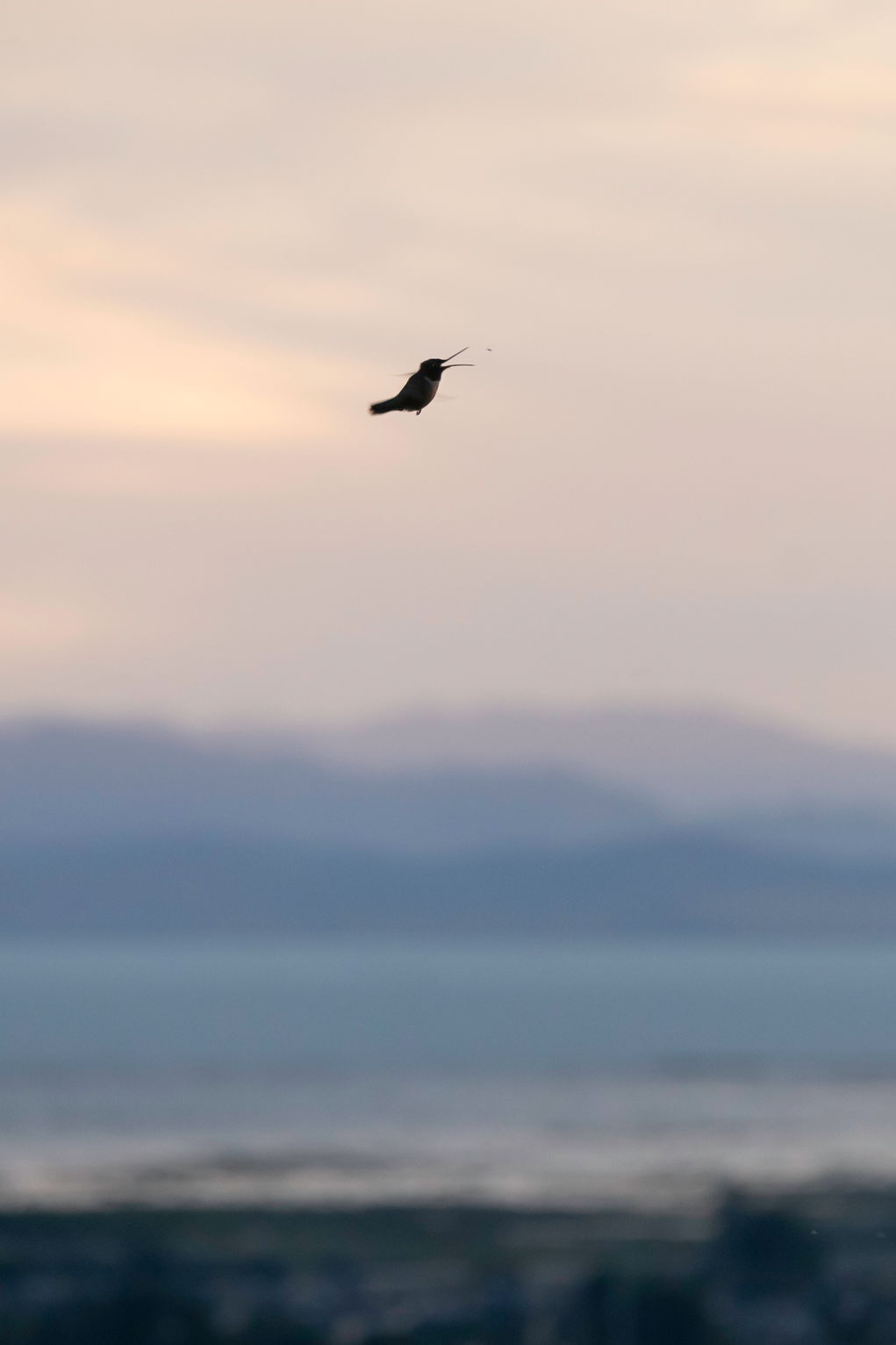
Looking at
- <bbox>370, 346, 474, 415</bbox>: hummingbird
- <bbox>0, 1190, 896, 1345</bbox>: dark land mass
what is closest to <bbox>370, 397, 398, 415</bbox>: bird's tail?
<bbox>370, 346, 474, 415</bbox>: hummingbird

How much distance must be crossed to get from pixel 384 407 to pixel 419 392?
1.53 feet

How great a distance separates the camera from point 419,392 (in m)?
21.0

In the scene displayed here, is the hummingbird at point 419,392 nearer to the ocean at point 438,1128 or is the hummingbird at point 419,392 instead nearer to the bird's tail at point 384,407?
the bird's tail at point 384,407

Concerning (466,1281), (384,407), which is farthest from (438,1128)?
(384,407)

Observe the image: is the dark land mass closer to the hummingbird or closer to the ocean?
the ocean

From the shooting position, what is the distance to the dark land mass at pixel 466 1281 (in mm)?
63312

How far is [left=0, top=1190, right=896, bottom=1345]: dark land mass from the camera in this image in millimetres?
63312

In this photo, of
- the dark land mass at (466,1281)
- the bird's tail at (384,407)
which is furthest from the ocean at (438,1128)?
the bird's tail at (384,407)

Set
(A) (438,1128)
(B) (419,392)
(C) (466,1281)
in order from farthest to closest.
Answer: (A) (438,1128) → (C) (466,1281) → (B) (419,392)

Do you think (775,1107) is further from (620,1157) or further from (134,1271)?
(134,1271)

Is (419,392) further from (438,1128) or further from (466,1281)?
(438,1128)

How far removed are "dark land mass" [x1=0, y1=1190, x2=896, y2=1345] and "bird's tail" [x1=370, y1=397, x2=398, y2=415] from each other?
44.6 meters

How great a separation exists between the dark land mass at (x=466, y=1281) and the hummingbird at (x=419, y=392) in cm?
4473

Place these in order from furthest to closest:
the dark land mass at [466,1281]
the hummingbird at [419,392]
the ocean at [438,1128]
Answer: the ocean at [438,1128], the dark land mass at [466,1281], the hummingbird at [419,392]
